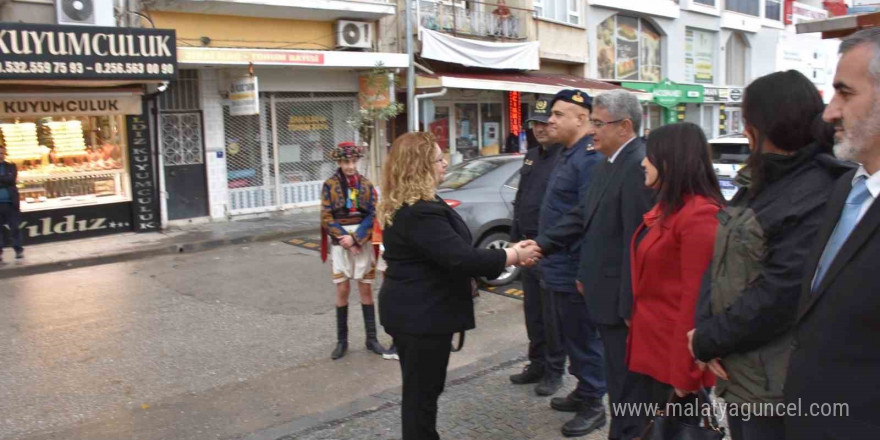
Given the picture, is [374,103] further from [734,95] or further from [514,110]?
[734,95]

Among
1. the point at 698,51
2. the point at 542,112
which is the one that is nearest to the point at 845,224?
the point at 542,112

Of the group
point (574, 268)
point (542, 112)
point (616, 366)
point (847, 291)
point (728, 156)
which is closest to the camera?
point (847, 291)

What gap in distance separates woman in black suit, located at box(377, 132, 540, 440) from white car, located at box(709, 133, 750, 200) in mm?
6719

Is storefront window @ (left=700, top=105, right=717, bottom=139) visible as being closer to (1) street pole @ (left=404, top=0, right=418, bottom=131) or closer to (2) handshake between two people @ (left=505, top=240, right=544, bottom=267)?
(1) street pole @ (left=404, top=0, right=418, bottom=131)

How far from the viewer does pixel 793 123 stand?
7.97ft

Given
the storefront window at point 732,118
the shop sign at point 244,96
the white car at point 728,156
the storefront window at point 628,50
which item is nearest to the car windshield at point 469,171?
the white car at point 728,156

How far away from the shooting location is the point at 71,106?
11.9 m

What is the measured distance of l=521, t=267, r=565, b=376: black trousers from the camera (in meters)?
4.75

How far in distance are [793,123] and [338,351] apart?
4345mm

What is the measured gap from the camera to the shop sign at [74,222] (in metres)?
11.7

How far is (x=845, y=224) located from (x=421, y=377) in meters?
2.03

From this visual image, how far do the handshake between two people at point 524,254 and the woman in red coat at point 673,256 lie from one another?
0.67 m

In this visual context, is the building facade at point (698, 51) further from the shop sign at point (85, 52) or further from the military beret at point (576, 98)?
the military beret at point (576, 98)

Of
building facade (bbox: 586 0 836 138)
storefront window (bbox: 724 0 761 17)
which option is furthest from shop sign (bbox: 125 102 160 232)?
storefront window (bbox: 724 0 761 17)
